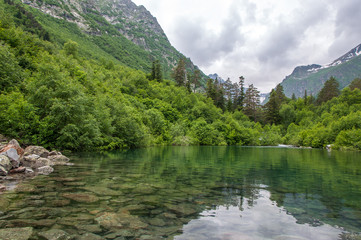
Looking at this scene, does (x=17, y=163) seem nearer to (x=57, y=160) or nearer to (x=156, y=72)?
(x=57, y=160)

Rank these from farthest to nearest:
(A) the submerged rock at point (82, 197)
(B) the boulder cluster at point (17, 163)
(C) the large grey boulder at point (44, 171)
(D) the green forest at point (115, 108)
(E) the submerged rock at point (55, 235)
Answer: (D) the green forest at point (115, 108)
(C) the large grey boulder at point (44, 171)
(B) the boulder cluster at point (17, 163)
(A) the submerged rock at point (82, 197)
(E) the submerged rock at point (55, 235)

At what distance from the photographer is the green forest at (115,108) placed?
95.3 feet

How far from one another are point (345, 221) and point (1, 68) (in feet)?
139

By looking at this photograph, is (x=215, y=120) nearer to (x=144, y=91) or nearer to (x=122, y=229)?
(x=144, y=91)

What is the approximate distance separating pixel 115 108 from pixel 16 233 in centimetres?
4158

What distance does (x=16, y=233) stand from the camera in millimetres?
5469

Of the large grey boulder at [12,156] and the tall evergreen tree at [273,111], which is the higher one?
the tall evergreen tree at [273,111]

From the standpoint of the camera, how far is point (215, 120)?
102562mm

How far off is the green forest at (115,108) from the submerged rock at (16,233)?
2462cm

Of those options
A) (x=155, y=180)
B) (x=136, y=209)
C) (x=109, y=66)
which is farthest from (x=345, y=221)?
(x=109, y=66)

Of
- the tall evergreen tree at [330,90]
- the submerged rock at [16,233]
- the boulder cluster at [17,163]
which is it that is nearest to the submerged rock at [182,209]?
the submerged rock at [16,233]

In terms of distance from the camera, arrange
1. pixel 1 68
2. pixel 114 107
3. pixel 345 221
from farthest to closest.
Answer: pixel 114 107
pixel 1 68
pixel 345 221

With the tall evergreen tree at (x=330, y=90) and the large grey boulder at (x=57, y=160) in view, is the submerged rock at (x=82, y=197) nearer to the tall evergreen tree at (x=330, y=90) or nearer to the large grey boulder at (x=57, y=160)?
the large grey boulder at (x=57, y=160)

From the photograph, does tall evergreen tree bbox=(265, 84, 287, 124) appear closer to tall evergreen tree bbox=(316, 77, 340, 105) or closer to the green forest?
the green forest
